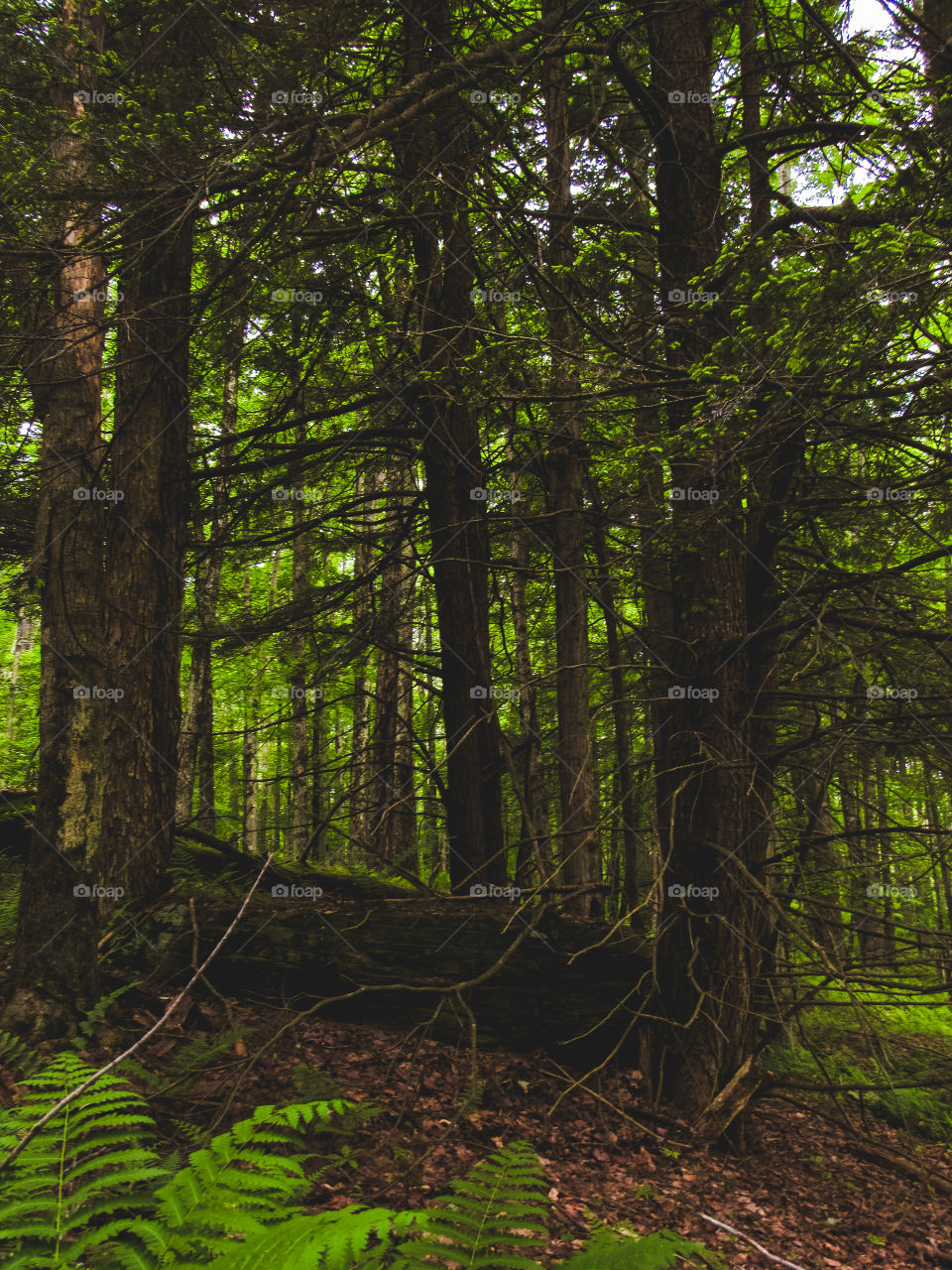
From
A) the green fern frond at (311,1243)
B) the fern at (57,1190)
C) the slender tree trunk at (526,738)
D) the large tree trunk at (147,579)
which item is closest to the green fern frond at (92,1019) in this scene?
the fern at (57,1190)

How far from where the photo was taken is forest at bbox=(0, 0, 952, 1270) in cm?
360

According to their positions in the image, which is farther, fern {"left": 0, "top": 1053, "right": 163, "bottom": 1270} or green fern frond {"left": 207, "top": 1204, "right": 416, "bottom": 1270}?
fern {"left": 0, "top": 1053, "right": 163, "bottom": 1270}

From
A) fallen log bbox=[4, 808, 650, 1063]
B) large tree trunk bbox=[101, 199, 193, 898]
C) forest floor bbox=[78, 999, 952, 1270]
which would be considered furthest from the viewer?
large tree trunk bbox=[101, 199, 193, 898]

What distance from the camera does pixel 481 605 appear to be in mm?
7129

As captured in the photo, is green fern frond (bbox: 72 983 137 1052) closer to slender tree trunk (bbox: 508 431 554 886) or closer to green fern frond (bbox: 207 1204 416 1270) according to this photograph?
green fern frond (bbox: 207 1204 416 1270)

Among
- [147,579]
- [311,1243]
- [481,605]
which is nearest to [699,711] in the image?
[481,605]

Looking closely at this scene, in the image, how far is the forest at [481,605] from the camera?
3598 mm

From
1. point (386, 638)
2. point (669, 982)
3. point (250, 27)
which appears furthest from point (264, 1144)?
point (250, 27)

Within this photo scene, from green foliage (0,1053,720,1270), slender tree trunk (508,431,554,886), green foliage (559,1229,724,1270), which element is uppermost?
slender tree trunk (508,431,554,886)

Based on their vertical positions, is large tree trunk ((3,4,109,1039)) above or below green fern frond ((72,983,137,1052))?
above

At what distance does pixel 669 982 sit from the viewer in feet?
17.0

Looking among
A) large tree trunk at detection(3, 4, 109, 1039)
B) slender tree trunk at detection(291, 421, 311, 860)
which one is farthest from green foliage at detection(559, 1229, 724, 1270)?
slender tree trunk at detection(291, 421, 311, 860)

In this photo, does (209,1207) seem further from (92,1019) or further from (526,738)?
(526,738)

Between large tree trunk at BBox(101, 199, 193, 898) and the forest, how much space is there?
0.04 meters
